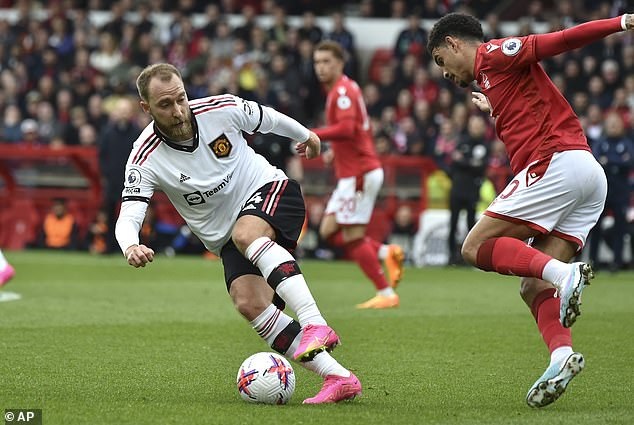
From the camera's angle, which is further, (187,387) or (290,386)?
(187,387)

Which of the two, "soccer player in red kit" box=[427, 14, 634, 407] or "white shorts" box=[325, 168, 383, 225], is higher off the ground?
"soccer player in red kit" box=[427, 14, 634, 407]

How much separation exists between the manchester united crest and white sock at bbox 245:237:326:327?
718mm

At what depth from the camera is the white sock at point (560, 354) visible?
6.07 m

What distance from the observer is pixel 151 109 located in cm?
662

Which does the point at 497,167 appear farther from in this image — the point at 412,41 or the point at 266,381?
the point at 266,381

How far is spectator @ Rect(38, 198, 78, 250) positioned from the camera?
21188 millimetres

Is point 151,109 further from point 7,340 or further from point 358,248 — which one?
point 358,248

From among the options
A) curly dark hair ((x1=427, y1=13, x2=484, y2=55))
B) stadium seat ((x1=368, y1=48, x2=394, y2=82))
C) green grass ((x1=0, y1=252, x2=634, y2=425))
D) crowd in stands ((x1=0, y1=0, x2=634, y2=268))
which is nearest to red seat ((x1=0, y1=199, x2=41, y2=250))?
crowd in stands ((x1=0, y1=0, x2=634, y2=268))

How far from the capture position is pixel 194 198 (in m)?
6.79

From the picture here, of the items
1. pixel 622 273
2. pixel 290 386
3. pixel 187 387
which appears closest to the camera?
pixel 290 386

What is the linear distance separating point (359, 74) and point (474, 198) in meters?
7.74

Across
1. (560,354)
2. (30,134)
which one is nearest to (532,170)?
(560,354)

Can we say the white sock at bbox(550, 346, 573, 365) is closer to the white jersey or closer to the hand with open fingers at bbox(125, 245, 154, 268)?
the white jersey

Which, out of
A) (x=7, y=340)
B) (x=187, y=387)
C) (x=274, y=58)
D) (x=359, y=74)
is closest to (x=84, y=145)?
(x=274, y=58)
